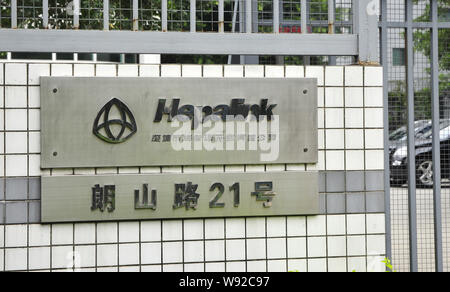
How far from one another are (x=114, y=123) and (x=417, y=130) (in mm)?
3388

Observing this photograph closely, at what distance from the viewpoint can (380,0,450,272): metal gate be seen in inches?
235

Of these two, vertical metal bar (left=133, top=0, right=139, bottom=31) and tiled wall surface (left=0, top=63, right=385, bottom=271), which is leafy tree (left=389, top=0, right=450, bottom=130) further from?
vertical metal bar (left=133, top=0, right=139, bottom=31)

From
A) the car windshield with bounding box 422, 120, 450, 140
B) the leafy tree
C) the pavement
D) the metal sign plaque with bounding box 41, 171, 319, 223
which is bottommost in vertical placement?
the pavement

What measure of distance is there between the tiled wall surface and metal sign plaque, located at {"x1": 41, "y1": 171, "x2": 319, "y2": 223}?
0.09 m

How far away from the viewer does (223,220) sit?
5.17 m

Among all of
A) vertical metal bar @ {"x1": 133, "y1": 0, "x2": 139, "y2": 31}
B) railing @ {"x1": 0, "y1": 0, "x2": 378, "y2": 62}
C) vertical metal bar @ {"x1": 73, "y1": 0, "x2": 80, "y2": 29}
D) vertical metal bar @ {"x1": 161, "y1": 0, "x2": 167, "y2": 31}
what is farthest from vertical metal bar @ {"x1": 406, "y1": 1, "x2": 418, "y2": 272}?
vertical metal bar @ {"x1": 73, "y1": 0, "x2": 80, "y2": 29}

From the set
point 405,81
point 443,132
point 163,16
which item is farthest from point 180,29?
point 443,132

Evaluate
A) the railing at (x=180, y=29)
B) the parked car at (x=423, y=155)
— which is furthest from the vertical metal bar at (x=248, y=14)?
the parked car at (x=423, y=155)

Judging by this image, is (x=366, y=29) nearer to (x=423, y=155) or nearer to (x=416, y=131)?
(x=416, y=131)

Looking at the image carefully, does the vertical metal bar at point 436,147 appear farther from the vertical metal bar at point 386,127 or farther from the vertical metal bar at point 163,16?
the vertical metal bar at point 163,16

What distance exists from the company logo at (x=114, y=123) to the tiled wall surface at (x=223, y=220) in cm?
30

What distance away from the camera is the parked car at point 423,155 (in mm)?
5996
